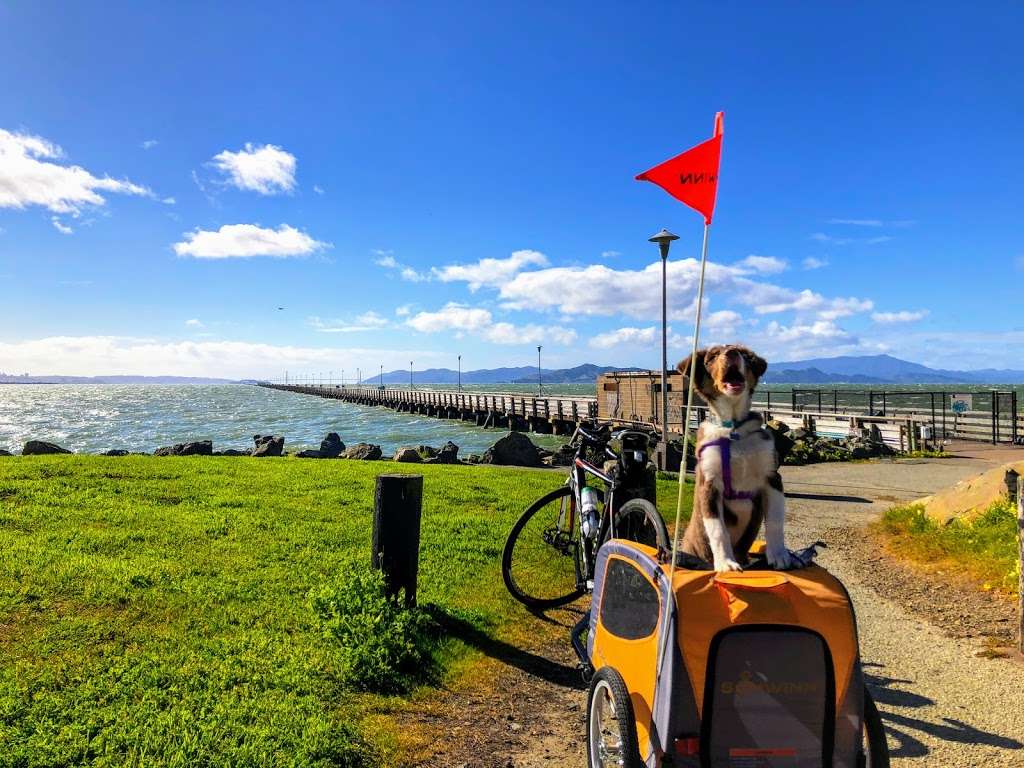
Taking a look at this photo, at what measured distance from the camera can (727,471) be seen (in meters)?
2.96

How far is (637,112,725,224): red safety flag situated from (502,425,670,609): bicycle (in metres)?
1.69

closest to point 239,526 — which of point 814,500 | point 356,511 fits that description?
point 356,511

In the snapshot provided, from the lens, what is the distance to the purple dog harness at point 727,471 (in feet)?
9.70

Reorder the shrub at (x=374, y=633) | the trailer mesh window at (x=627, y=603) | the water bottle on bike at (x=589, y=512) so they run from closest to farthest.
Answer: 1. the trailer mesh window at (x=627, y=603)
2. the shrub at (x=374, y=633)
3. the water bottle on bike at (x=589, y=512)

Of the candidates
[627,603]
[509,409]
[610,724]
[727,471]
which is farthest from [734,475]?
[509,409]

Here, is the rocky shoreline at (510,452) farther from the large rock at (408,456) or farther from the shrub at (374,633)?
the shrub at (374,633)

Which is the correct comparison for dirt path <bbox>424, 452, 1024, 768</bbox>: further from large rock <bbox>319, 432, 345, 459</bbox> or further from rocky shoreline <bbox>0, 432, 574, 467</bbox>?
large rock <bbox>319, 432, 345, 459</bbox>

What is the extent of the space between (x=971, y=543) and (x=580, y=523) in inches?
184

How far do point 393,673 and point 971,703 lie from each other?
350 cm

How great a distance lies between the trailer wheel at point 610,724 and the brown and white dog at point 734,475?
0.70 metres

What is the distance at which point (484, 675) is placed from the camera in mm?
4121

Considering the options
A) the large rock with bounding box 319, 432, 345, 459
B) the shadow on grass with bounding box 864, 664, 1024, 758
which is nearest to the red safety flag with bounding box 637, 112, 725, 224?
the shadow on grass with bounding box 864, 664, 1024, 758

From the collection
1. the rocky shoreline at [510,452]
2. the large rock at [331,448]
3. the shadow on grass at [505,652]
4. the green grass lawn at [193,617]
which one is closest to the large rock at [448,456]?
the rocky shoreline at [510,452]

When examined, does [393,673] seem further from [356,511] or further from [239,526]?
[356,511]
